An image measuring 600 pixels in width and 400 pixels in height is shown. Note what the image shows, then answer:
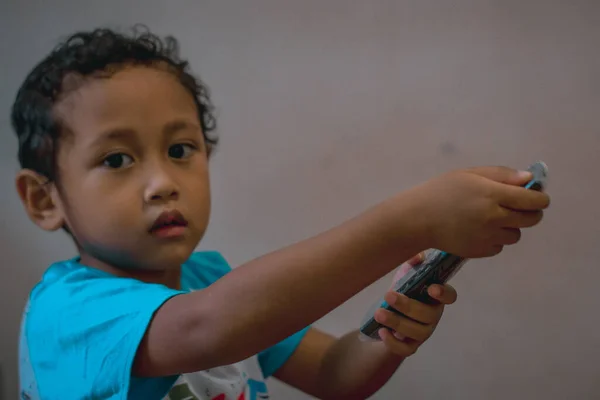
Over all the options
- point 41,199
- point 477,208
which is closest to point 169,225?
point 41,199

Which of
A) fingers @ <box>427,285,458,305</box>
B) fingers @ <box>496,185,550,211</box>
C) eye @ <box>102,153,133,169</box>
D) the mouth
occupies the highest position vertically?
eye @ <box>102,153,133,169</box>

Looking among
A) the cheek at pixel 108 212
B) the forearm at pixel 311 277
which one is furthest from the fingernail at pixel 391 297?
the cheek at pixel 108 212

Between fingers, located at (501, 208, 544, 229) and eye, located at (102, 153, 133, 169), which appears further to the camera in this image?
eye, located at (102, 153, 133, 169)

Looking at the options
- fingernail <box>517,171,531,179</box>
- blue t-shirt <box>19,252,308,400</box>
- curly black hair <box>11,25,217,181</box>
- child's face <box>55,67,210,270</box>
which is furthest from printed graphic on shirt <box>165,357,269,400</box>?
fingernail <box>517,171,531,179</box>

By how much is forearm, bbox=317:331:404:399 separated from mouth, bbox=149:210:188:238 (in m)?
0.23

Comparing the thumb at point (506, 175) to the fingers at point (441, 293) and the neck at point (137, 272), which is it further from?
the neck at point (137, 272)

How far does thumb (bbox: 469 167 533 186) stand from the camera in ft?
0.97

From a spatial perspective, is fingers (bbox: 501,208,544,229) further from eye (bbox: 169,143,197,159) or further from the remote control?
eye (bbox: 169,143,197,159)

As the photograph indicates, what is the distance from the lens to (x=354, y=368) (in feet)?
1.82

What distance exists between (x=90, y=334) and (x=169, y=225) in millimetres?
109

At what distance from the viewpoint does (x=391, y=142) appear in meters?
0.64

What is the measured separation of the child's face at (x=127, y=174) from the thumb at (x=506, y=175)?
0.24m

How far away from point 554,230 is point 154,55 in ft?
1.52

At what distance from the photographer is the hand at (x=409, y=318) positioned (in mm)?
417
